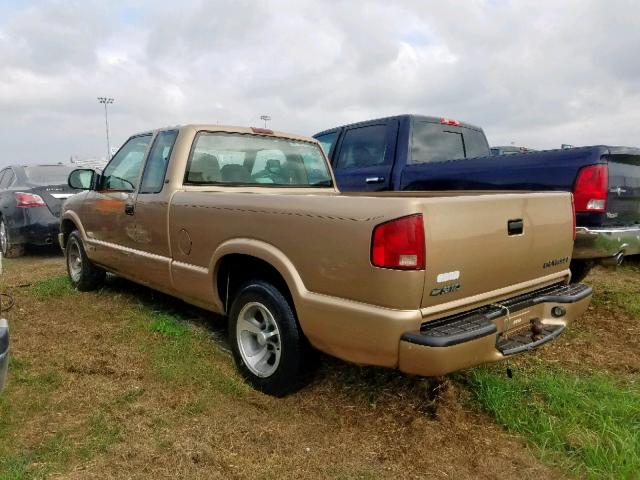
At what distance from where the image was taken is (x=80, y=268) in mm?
5711

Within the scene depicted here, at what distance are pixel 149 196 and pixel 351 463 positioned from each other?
2646 millimetres

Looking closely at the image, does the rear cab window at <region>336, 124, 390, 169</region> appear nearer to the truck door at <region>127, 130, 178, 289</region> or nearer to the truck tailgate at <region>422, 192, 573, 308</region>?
the truck door at <region>127, 130, 178, 289</region>

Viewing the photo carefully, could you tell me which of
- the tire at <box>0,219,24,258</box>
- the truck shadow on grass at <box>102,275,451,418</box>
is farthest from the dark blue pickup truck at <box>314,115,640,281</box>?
the tire at <box>0,219,24,258</box>

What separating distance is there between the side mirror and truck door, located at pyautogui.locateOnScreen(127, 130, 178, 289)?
112 centimetres

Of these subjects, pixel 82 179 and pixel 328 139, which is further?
pixel 328 139

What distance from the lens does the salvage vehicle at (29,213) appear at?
7.81 meters

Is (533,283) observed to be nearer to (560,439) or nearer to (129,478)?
(560,439)

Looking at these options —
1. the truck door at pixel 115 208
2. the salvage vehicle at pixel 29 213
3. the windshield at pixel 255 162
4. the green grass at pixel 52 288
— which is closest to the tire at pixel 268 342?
the windshield at pixel 255 162

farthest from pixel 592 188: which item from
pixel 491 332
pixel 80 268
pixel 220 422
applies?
pixel 80 268

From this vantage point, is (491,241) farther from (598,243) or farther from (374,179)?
(374,179)

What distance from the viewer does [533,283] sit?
314 centimetres

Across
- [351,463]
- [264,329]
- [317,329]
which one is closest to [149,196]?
[264,329]

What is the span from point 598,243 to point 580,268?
484 mm

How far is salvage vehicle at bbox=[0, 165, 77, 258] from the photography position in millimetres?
7812
